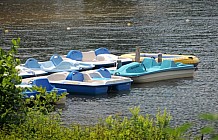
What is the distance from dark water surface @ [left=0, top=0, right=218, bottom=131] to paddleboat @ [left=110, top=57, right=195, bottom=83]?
370mm

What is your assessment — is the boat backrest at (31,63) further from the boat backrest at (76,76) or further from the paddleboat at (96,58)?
the boat backrest at (76,76)

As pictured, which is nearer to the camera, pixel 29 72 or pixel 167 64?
pixel 29 72

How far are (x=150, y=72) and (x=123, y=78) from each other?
173 cm

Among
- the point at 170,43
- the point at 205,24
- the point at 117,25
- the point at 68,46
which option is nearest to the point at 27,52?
the point at 68,46

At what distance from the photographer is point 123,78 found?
2075cm

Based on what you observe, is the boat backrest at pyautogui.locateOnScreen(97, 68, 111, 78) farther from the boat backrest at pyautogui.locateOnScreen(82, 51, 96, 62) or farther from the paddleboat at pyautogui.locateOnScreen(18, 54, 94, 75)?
the boat backrest at pyautogui.locateOnScreen(82, 51, 96, 62)

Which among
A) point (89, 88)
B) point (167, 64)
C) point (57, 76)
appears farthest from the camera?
point (167, 64)

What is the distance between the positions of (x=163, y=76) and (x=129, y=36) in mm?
13377

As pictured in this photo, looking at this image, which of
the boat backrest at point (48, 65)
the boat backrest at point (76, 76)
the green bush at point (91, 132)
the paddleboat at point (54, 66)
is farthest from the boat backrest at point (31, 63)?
the green bush at point (91, 132)

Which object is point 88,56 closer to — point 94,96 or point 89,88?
point 89,88

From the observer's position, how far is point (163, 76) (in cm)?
2248

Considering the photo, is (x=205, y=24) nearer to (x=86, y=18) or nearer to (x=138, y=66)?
(x=86, y=18)

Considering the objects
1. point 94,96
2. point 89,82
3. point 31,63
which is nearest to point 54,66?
point 31,63

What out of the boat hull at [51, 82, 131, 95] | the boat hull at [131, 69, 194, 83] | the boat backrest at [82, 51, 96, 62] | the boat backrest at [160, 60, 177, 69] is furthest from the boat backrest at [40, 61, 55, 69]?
the boat backrest at [160, 60, 177, 69]
